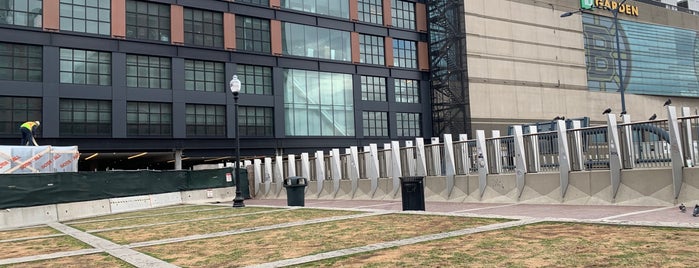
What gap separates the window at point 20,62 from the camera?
3659 centimetres

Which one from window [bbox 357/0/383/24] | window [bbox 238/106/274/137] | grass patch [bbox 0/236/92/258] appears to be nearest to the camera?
grass patch [bbox 0/236/92/258]

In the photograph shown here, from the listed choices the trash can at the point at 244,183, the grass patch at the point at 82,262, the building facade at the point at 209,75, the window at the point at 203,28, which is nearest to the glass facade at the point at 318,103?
the building facade at the point at 209,75

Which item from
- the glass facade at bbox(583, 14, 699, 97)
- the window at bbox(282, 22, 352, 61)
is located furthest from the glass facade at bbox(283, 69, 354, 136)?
the glass facade at bbox(583, 14, 699, 97)

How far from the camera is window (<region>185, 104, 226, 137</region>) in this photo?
43.6 metres

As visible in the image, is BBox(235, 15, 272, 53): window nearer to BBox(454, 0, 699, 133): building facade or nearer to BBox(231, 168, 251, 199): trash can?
BBox(231, 168, 251, 199): trash can

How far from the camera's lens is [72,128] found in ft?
127

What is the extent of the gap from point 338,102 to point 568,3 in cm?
3654

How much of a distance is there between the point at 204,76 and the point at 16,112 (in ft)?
44.5

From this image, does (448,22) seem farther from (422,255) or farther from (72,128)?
(422,255)

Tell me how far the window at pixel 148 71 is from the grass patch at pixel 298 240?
3307 cm

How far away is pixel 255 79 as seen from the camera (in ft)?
154

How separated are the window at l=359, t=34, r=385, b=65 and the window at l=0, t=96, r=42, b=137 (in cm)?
2792

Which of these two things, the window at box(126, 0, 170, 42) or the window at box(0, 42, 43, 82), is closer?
the window at box(0, 42, 43, 82)

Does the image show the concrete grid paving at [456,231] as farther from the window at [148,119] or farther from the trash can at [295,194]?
the window at [148,119]
